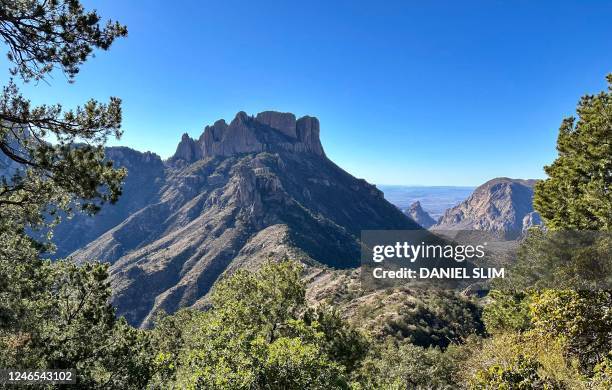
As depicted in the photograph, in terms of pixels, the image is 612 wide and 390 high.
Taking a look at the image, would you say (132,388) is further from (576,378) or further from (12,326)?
(576,378)

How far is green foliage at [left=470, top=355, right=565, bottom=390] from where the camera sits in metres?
10.4

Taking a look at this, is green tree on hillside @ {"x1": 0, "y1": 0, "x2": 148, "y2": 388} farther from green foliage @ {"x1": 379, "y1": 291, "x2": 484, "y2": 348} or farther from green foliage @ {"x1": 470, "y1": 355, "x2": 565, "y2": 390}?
green foliage @ {"x1": 379, "y1": 291, "x2": 484, "y2": 348}

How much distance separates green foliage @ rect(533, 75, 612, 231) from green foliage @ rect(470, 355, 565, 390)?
37.5ft

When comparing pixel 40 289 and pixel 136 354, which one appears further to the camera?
pixel 136 354

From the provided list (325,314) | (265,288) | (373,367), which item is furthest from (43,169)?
(373,367)

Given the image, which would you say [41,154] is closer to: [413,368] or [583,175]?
[583,175]

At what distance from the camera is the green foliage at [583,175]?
2002 centimetres

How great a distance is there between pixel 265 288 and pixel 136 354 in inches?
320

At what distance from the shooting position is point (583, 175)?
24.1m

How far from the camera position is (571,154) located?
26031mm

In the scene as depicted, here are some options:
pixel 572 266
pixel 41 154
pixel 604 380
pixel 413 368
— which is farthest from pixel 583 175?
pixel 41 154

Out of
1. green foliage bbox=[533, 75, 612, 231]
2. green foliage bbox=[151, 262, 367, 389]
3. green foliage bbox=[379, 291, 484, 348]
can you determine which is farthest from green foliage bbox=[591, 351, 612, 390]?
green foliage bbox=[379, 291, 484, 348]

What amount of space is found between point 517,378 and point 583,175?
62.4 ft

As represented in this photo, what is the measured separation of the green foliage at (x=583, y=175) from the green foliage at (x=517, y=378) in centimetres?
1142
